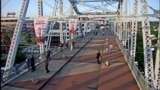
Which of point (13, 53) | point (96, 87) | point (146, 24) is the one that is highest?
point (146, 24)

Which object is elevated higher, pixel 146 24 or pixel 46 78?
pixel 146 24

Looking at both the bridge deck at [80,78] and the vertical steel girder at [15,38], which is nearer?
the bridge deck at [80,78]

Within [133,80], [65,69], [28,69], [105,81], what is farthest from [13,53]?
[133,80]

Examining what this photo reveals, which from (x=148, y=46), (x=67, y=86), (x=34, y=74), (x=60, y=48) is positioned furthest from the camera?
(x=60, y=48)

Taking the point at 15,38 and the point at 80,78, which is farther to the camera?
the point at 15,38

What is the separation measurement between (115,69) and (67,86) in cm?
767

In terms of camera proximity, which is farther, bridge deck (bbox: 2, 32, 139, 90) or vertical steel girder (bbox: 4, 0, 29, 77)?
vertical steel girder (bbox: 4, 0, 29, 77)

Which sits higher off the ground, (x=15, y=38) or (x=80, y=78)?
(x=15, y=38)

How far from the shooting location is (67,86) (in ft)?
63.5

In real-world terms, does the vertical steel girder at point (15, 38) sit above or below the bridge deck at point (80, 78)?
above

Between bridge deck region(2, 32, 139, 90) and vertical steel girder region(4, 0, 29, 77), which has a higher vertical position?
vertical steel girder region(4, 0, 29, 77)

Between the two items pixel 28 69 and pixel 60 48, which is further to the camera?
pixel 60 48

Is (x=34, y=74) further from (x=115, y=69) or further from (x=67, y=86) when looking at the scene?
(x=115, y=69)

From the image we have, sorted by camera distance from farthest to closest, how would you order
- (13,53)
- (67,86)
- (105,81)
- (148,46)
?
1. (148,46)
2. (13,53)
3. (105,81)
4. (67,86)
